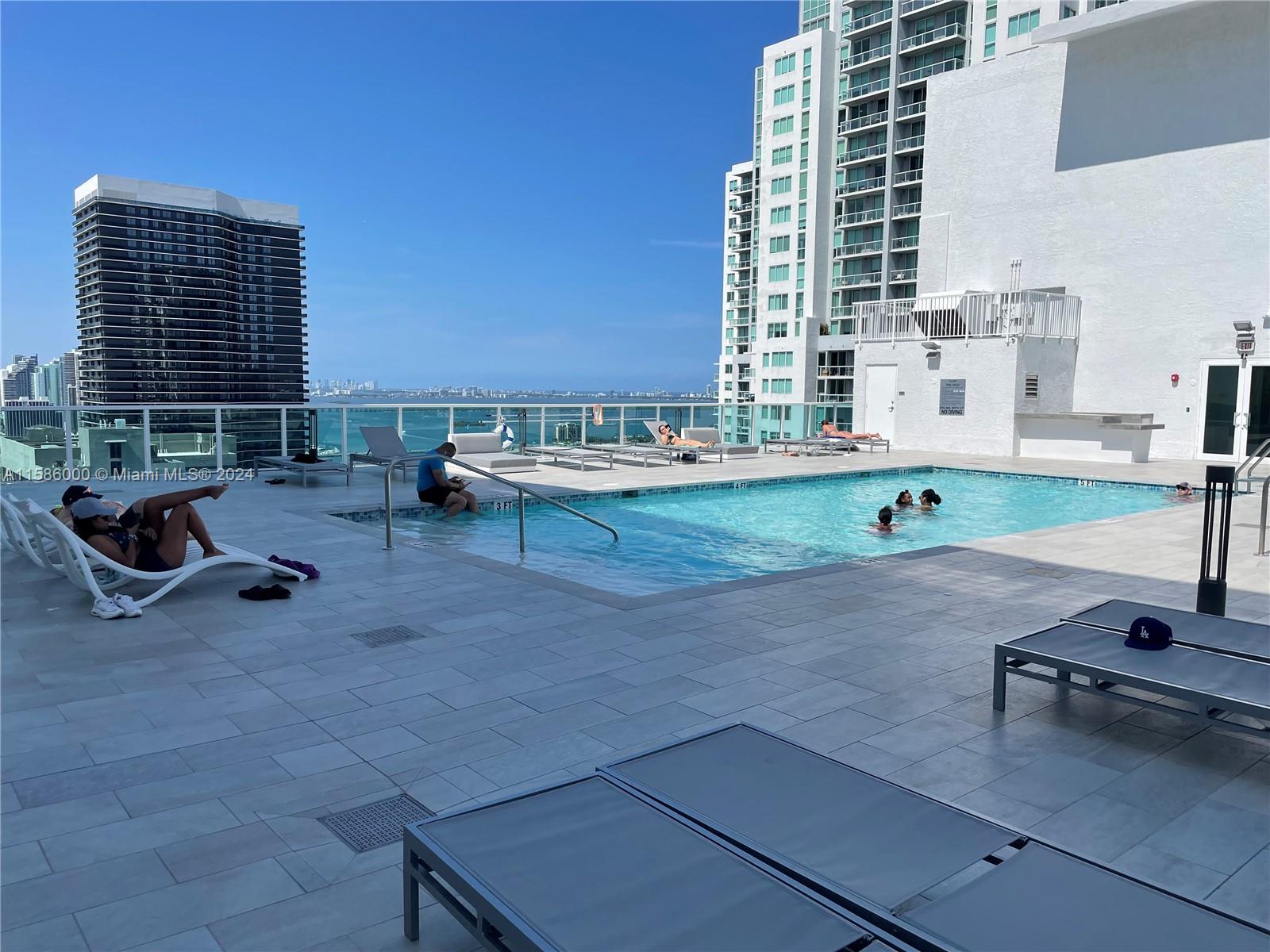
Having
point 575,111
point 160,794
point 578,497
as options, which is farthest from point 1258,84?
point 575,111

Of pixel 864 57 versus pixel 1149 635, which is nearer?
pixel 1149 635

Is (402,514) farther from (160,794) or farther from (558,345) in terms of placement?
(558,345)

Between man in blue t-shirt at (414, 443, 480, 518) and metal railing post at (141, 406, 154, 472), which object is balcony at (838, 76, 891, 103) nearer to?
man in blue t-shirt at (414, 443, 480, 518)

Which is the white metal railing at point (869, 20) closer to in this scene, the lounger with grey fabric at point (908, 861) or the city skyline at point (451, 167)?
the city skyline at point (451, 167)

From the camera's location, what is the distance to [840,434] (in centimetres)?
1947

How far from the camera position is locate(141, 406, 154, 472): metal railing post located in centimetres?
1175

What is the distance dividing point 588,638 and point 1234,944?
3429 mm

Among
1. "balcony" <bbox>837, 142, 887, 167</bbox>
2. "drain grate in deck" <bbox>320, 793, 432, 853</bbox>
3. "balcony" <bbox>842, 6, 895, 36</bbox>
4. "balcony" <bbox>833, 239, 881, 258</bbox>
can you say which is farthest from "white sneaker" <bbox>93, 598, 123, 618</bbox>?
"balcony" <bbox>842, 6, 895, 36</bbox>

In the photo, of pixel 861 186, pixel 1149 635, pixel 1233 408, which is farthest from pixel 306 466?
pixel 861 186

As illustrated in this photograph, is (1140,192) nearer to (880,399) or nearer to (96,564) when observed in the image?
(880,399)

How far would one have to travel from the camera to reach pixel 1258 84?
1711cm

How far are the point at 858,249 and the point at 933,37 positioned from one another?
1009 cm

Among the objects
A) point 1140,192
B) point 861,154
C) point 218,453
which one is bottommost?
point 218,453

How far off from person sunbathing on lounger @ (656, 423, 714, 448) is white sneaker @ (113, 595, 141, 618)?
477 inches
